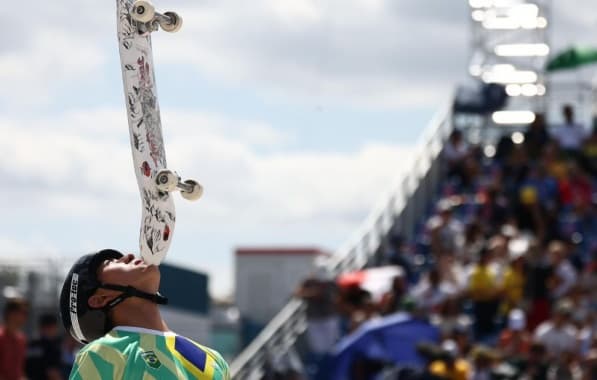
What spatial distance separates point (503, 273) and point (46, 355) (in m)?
5.45

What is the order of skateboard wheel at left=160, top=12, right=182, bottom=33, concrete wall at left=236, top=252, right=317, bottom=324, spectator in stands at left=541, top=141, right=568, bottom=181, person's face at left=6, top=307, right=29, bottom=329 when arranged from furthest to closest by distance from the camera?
concrete wall at left=236, top=252, right=317, bottom=324 → spectator in stands at left=541, top=141, right=568, bottom=181 → person's face at left=6, top=307, right=29, bottom=329 → skateboard wheel at left=160, top=12, right=182, bottom=33

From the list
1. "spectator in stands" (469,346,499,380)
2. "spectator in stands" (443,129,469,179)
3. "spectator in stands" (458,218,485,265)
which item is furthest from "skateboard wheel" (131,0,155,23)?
"spectator in stands" (443,129,469,179)

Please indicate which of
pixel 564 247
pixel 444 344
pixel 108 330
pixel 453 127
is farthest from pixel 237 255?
pixel 108 330

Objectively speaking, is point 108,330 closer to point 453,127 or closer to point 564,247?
point 564,247

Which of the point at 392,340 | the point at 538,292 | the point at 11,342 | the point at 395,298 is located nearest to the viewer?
the point at 11,342

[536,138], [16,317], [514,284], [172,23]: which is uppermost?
[172,23]

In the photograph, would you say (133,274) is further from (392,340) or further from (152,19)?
(392,340)

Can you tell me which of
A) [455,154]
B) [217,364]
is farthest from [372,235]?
[217,364]

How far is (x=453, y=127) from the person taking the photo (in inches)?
954

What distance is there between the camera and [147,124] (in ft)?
15.5

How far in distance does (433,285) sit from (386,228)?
17.4 ft

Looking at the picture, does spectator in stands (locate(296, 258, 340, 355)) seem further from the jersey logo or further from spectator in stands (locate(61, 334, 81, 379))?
the jersey logo

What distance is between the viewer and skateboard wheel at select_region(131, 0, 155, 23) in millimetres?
4555

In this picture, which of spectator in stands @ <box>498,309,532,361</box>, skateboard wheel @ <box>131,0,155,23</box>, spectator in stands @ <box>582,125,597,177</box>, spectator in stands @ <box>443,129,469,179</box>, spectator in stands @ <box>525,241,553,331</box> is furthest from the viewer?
spectator in stands @ <box>443,129,469,179</box>
